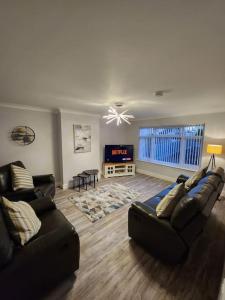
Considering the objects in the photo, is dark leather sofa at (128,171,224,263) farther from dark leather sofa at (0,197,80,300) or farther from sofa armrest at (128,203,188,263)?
dark leather sofa at (0,197,80,300)

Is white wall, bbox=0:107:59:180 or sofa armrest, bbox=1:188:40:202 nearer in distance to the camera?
sofa armrest, bbox=1:188:40:202

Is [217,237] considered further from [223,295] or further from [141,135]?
[141,135]

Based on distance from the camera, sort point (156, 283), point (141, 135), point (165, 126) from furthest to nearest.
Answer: point (141, 135) → point (165, 126) → point (156, 283)

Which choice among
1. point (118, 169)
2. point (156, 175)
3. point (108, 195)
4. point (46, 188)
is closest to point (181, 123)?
point (156, 175)

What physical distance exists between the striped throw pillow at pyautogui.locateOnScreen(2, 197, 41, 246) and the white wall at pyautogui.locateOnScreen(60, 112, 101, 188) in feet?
8.33

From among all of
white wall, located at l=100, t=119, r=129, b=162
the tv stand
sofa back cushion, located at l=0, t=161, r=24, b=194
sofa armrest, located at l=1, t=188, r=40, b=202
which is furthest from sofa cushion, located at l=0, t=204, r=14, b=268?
white wall, located at l=100, t=119, r=129, b=162

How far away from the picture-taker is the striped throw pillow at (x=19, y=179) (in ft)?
8.70

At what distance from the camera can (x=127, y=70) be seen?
5.16 feet

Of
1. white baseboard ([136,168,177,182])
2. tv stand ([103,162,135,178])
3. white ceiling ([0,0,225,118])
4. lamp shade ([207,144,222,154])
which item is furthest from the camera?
tv stand ([103,162,135,178])

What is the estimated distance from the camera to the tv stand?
5074mm

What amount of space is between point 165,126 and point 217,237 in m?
3.40

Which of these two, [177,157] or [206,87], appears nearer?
[206,87]

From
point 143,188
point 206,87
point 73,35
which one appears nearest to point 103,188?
point 143,188

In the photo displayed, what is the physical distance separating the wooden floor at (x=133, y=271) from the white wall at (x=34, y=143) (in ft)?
7.21
